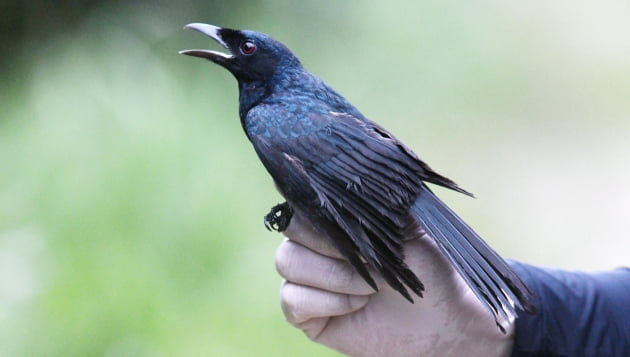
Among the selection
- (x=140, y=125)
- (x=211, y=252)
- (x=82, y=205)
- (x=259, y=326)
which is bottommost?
(x=259, y=326)

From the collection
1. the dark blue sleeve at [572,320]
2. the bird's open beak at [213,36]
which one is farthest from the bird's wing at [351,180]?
the dark blue sleeve at [572,320]

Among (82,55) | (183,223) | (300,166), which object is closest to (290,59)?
(300,166)

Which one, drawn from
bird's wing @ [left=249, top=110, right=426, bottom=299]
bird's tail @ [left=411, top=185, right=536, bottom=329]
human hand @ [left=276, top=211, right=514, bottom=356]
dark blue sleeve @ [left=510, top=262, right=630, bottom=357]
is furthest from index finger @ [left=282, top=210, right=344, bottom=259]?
dark blue sleeve @ [left=510, top=262, right=630, bottom=357]

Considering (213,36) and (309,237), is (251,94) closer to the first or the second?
(213,36)

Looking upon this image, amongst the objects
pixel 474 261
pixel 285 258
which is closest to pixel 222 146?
pixel 285 258

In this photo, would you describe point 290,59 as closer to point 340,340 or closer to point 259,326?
point 340,340

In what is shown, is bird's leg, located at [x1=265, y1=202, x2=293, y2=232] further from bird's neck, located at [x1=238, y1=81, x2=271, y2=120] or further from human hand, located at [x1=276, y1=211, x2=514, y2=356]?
bird's neck, located at [x1=238, y1=81, x2=271, y2=120]

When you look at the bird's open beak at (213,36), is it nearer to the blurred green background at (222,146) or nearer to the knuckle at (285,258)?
the knuckle at (285,258)
